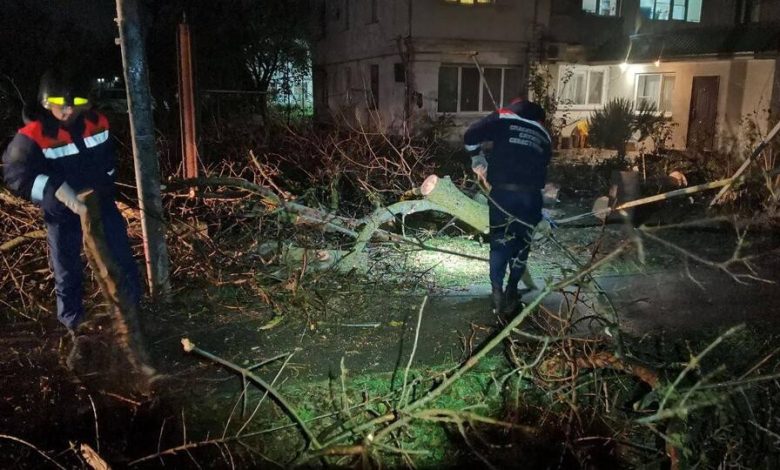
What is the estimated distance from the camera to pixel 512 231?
5051 mm

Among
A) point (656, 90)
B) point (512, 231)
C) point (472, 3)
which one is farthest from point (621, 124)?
point (512, 231)

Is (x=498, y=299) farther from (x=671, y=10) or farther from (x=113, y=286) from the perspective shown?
(x=671, y=10)

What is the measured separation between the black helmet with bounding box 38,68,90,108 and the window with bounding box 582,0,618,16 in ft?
57.7

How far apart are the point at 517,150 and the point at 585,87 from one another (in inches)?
641

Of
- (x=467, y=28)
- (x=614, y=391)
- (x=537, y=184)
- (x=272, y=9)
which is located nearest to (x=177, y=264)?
(x=537, y=184)

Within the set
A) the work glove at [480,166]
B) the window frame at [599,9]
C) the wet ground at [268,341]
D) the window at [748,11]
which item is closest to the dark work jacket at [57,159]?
the wet ground at [268,341]

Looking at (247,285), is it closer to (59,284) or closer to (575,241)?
(59,284)

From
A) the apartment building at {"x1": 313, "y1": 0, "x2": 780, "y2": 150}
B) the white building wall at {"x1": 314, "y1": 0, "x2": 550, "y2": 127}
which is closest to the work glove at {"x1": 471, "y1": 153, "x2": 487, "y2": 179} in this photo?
the apartment building at {"x1": 313, "y1": 0, "x2": 780, "y2": 150}

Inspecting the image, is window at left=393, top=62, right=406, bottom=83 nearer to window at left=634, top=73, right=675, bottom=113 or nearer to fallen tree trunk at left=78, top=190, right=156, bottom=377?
window at left=634, top=73, right=675, bottom=113

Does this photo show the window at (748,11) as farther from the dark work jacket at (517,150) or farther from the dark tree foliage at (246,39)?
the dark work jacket at (517,150)

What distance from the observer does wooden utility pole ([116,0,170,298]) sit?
4.46 m

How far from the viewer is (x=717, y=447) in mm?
3607

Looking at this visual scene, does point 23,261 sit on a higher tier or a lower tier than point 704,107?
lower

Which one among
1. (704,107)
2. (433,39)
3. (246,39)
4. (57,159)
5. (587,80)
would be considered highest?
(246,39)
